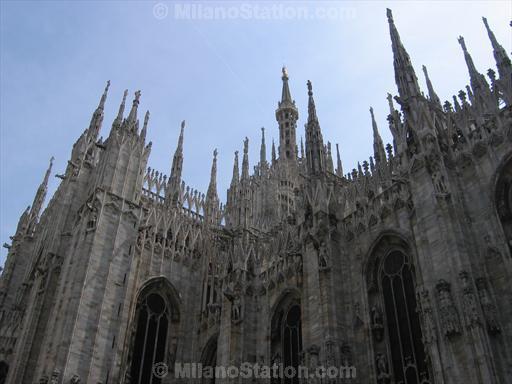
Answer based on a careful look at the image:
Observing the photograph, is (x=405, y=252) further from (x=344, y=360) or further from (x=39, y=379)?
(x=39, y=379)

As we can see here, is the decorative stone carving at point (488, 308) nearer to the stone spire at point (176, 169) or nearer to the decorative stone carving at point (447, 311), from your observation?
the decorative stone carving at point (447, 311)

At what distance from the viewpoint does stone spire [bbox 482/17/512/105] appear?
16.6 m

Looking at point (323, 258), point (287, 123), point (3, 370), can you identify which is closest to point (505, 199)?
point (323, 258)

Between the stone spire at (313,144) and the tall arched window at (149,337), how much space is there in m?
10.6

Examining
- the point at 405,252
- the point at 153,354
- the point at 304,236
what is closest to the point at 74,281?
the point at 153,354

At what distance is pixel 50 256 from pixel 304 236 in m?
13.9

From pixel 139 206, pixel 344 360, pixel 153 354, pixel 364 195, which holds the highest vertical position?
pixel 139 206

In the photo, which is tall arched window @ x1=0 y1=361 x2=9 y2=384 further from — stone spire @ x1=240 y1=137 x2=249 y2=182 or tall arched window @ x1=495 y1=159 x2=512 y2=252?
tall arched window @ x1=495 y1=159 x2=512 y2=252

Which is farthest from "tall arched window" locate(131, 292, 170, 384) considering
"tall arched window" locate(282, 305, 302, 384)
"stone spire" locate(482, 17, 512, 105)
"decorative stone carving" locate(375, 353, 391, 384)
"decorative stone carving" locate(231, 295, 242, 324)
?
"stone spire" locate(482, 17, 512, 105)

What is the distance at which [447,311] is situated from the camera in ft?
44.7

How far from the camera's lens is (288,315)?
859 inches

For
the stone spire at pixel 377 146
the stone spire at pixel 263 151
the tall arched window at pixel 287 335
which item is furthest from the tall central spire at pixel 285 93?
the tall arched window at pixel 287 335

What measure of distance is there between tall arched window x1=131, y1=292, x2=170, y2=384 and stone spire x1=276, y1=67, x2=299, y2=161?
23295 mm

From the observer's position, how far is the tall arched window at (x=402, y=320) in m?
15.9
